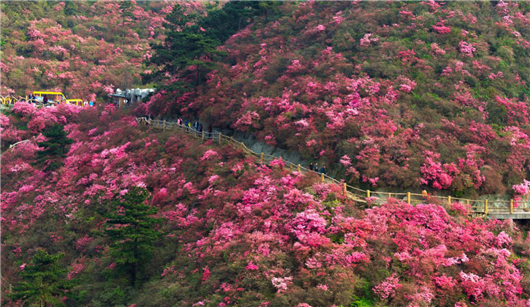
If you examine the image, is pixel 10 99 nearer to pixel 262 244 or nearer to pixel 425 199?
pixel 262 244

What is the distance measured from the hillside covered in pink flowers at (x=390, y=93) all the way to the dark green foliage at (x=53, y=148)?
8564mm

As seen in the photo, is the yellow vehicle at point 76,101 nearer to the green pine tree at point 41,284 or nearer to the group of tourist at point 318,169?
the green pine tree at point 41,284

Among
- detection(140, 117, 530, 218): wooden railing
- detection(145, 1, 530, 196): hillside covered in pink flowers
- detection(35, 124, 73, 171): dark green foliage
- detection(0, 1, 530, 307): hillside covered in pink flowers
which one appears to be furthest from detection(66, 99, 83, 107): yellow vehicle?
detection(140, 117, 530, 218): wooden railing

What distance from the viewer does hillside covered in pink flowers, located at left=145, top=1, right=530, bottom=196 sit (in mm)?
30625

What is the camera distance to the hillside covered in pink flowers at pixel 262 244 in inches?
874

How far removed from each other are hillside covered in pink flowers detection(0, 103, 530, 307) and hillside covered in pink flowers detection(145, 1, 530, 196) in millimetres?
3544

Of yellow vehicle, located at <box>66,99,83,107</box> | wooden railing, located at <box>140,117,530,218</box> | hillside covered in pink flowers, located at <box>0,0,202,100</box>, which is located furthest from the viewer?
hillside covered in pink flowers, located at <box>0,0,202,100</box>

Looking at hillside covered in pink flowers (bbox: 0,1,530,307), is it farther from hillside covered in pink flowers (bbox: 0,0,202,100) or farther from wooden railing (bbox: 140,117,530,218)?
hillside covered in pink flowers (bbox: 0,0,202,100)

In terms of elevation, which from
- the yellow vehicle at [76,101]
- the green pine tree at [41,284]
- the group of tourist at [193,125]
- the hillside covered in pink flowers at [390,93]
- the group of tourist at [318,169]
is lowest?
the green pine tree at [41,284]

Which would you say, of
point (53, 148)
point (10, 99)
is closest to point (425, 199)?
point (53, 148)

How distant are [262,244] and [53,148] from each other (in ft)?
93.5

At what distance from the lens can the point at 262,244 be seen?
2434 centimetres

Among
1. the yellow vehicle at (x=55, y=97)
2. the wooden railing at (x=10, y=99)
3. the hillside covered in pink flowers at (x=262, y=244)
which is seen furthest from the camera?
the yellow vehicle at (x=55, y=97)

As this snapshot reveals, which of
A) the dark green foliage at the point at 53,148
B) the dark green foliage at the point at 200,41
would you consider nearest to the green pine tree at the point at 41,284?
the dark green foliage at the point at 53,148
